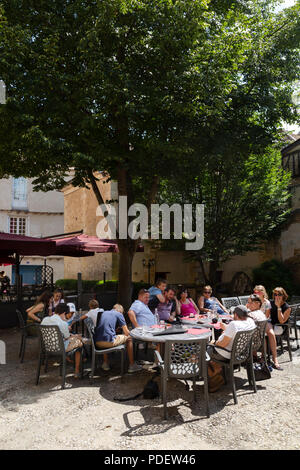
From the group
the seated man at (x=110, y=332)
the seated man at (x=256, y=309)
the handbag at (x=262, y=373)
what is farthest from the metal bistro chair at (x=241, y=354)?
the seated man at (x=110, y=332)

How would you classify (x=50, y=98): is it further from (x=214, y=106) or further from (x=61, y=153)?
(x=214, y=106)

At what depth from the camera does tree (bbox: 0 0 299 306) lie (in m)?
7.94

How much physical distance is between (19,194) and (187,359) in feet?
96.5

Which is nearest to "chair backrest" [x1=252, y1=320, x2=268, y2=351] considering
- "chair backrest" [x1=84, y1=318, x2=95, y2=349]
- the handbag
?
the handbag

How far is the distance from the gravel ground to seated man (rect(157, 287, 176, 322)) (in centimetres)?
144

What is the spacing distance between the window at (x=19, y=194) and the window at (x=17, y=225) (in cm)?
107

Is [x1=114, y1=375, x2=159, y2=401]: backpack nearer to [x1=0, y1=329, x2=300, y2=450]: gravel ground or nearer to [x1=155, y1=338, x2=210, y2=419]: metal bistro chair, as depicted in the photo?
[x1=0, y1=329, x2=300, y2=450]: gravel ground

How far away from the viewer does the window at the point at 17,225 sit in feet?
100

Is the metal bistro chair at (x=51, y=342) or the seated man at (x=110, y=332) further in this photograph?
the seated man at (x=110, y=332)

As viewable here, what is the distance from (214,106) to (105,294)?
7804mm

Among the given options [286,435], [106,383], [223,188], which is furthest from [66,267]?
[286,435]

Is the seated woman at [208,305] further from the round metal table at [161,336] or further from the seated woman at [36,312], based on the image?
the seated woman at [36,312]

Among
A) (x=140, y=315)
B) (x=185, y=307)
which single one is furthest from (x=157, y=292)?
(x=140, y=315)

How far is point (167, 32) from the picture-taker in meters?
7.81
